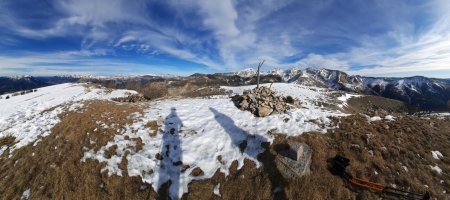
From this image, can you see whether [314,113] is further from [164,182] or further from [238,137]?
[164,182]

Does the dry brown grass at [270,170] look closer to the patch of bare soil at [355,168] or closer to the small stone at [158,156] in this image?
the patch of bare soil at [355,168]

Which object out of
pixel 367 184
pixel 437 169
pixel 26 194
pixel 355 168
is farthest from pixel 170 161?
pixel 437 169

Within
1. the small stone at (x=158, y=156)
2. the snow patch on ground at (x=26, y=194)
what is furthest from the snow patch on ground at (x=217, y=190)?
the snow patch on ground at (x=26, y=194)

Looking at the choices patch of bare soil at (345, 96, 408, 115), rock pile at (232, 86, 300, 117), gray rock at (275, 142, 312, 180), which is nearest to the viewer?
gray rock at (275, 142, 312, 180)

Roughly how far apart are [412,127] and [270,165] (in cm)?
1142

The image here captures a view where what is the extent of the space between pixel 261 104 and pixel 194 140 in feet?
24.1

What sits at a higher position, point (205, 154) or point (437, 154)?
point (437, 154)

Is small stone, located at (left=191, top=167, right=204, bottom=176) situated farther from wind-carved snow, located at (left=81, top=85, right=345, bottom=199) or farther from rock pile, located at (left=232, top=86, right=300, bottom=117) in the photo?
rock pile, located at (left=232, top=86, right=300, bottom=117)

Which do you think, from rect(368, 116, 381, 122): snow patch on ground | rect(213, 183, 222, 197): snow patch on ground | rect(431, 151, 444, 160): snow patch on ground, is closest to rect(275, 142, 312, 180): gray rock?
rect(213, 183, 222, 197): snow patch on ground

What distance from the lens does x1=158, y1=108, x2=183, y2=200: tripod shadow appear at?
12.0m

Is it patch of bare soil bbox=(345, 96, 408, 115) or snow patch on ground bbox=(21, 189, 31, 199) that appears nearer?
snow patch on ground bbox=(21, 189, 31, 199)

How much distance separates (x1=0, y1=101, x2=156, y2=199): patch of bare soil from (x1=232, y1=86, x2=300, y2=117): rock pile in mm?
11277

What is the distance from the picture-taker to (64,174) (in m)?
12.4

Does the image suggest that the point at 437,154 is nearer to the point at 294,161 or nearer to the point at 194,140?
the point at 294,161
